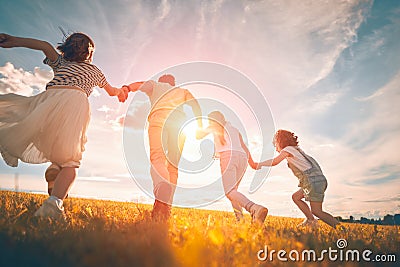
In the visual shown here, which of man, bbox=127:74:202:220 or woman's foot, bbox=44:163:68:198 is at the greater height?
man, bbox=127:74:202:220

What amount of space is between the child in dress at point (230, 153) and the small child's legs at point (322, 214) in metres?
1.68

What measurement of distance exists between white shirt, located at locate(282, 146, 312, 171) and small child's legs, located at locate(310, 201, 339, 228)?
0.83 m

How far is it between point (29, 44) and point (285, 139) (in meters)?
5.85

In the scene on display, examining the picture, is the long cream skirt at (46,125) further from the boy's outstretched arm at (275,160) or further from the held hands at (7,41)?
the boy's outstretched arm at (275,160)

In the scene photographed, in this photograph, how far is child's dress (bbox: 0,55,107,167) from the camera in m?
4.57

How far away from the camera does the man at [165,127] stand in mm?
6105

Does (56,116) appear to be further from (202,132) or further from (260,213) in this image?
(202,132)

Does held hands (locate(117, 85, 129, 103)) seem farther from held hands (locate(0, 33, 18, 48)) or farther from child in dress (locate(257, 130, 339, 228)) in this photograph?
child in dress (locate(257, 130, 339, 228))

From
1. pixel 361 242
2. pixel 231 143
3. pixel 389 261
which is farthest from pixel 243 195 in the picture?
pixel 389 261

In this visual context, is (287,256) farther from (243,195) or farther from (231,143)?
(231,143)

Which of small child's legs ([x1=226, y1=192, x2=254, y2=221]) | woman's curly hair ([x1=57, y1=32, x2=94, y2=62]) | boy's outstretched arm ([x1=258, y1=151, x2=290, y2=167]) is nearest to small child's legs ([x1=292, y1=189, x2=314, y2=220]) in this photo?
boy's outstretched arm ([x1=258, y1=151, x2=290, y2=167])

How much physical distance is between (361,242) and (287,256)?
5.41 feet

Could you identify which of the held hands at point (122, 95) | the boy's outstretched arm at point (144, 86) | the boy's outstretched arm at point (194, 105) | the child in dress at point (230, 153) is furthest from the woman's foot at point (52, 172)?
the child in dress at point (230, 153)

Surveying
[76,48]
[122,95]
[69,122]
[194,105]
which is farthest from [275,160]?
[76,48]
